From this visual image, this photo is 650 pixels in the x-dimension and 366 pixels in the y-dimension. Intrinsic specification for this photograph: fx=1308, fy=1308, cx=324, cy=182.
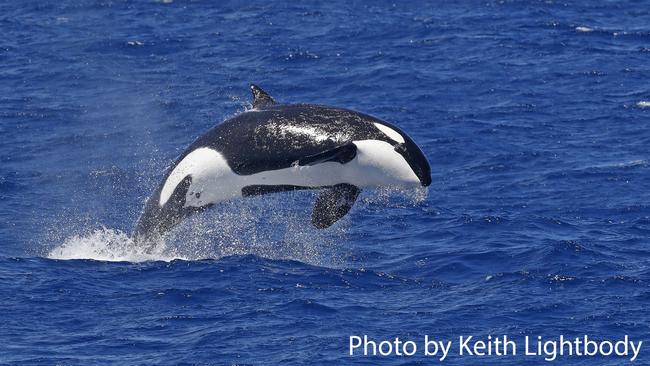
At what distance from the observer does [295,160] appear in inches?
982

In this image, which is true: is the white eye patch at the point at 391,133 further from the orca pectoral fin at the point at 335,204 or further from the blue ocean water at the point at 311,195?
the blue ocean water at the point at 311,195

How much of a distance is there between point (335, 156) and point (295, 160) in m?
0.85

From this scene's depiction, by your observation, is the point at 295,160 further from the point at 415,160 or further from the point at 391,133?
the point at 415,160

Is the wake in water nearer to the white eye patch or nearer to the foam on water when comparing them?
the foam on water

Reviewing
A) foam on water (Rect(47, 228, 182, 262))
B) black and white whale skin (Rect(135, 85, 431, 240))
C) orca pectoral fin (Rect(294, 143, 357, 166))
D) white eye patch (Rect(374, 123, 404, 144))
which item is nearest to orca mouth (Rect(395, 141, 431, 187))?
black and white whale skin (Rect(135, 85, 431, 240))

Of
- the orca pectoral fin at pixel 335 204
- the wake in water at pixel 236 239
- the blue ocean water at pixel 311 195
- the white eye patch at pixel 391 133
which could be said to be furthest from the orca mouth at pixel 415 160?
the blue ocean water at pixel 311 195

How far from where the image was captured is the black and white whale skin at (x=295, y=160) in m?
24.7

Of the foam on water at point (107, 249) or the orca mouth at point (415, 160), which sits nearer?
the orca mouth at point (415, 160)

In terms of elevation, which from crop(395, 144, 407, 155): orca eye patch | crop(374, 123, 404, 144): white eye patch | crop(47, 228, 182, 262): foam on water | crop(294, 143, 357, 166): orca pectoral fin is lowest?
crop(47, 228, 182, 262): foam on water

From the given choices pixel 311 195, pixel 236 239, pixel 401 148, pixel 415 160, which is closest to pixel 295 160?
pixel 401 148

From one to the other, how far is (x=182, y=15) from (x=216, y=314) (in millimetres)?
32879

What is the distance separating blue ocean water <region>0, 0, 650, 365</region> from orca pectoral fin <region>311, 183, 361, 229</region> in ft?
4.30

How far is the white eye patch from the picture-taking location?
24781mm

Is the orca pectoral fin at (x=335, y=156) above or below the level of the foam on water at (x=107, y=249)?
above
